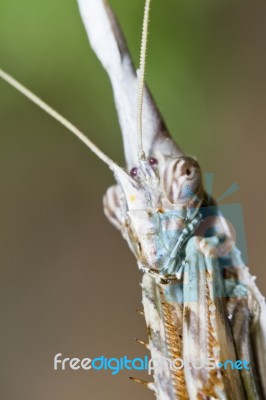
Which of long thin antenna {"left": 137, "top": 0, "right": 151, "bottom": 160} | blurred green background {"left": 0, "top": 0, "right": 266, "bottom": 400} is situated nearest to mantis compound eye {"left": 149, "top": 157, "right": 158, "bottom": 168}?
long thin antenna {"left": 137, "top": 0, "right": 151, "bottom": 160}

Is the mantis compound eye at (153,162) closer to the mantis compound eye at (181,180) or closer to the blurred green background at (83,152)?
the mantis compound eye at (181,180)

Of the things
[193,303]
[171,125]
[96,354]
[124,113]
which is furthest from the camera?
[171,125]

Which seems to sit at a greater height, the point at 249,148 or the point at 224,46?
the point at 224,46

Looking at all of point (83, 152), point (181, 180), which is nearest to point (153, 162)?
point (181, 180)

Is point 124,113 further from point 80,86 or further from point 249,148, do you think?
point 80,86

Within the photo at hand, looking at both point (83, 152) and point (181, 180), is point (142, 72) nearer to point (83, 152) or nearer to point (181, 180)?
point (181, 180)

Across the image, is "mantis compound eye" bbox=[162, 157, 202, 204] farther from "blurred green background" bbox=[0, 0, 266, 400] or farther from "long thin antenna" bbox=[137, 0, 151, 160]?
"blurred green background" bbox=[0, 0, 266, 400]

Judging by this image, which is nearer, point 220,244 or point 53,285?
point 220,244

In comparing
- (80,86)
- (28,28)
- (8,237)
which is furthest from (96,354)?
(28,28)
